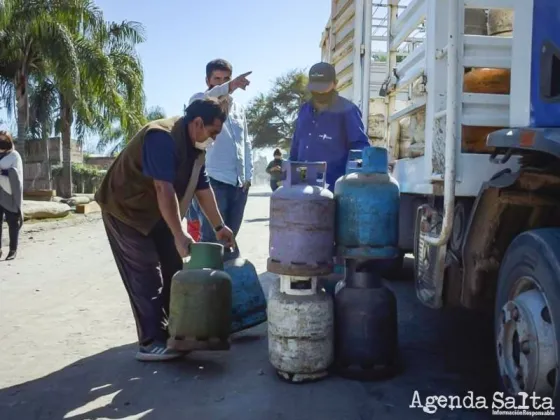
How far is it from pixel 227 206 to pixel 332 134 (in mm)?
1021

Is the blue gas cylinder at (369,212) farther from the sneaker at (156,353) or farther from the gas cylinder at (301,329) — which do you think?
the sneaker at (156,353)

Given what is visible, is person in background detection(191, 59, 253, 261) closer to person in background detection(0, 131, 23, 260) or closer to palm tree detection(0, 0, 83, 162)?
person in background detection(0, 131, 23, 260)

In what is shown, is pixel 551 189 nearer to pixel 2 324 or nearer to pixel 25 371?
pixel 25 371

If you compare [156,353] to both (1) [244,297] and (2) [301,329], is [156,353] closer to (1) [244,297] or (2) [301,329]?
(1) [244,297]

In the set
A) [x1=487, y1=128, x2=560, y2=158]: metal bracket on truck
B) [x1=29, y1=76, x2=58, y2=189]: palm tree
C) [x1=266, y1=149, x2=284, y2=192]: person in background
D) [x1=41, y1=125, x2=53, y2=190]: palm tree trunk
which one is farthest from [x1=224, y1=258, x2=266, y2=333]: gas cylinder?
[x1=41, y1=125, x2=53, y2=190]: palm tree trunk

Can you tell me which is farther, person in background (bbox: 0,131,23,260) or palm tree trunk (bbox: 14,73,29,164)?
palm tree trunk (bbox: 14,73,29,164)

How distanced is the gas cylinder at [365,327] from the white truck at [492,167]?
11.1 inches

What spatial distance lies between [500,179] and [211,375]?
6.26 feet

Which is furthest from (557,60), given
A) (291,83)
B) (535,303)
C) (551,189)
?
(291,83)

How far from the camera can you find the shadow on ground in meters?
2.90

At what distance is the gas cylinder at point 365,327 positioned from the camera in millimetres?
3230

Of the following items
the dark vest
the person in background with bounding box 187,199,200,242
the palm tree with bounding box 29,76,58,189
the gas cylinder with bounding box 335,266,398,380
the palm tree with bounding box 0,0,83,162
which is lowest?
the gas cylinder with bounding box 335,266,398,380

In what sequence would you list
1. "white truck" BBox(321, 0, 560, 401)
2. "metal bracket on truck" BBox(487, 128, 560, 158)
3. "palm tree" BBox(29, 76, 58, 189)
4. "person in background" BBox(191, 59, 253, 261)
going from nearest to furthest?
"metal bracket on truck" BBox(487, 128, 560, 158)
"white truck" BBox(321, 0, 560, 401)
"person in background" BBox(191, 59, 253, 261)
"palm tree" BBox(29, 76, 58, 189)

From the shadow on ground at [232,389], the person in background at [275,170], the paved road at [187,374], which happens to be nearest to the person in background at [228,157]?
the paved road at [187,374]
